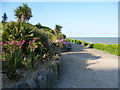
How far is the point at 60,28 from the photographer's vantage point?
80.4 ft

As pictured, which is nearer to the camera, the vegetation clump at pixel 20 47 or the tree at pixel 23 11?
the vegetation clump at pixel 20 47

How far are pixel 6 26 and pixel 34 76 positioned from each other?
3115mm

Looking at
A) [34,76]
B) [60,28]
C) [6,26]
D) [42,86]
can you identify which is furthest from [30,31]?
[60,28]

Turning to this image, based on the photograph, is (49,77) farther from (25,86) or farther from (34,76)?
(25,86)

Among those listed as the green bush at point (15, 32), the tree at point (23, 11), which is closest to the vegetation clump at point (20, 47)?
the green bush at point (15, 32)

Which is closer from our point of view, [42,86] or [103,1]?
[42,86]

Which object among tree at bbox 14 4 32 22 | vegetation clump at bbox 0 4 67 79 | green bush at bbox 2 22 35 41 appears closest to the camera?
vegetation clump at bbox 0 4 67 79

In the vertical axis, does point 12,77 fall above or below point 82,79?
above

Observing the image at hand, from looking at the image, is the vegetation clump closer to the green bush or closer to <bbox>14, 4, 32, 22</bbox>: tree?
the green bush

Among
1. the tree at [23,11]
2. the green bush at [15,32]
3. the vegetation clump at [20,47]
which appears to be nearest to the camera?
the vegetation clump at [20,47]

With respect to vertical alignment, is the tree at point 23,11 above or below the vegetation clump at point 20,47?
above

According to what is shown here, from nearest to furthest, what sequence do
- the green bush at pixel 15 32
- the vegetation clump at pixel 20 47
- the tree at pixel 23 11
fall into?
1. the vegetation clump at pixel 20 47
2. the green bush at pixel 15 32
3. the tree at pixel 23 11

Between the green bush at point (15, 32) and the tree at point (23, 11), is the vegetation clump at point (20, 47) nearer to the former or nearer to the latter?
the green bush at point (15, 32)

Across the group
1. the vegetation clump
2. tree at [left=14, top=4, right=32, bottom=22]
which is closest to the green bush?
the vegetation clump
